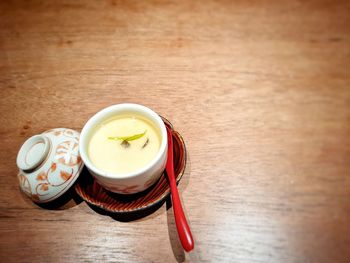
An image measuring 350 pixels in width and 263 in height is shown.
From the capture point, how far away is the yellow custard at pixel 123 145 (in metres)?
0.78

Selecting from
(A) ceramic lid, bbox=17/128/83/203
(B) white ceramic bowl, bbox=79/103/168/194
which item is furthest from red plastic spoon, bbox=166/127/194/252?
(A) ceramic lid, bbox=17/128/83/203

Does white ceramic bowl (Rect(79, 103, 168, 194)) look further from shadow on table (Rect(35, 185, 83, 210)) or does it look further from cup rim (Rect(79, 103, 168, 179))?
shadow on table (Rect(35, 185, 83, 210))

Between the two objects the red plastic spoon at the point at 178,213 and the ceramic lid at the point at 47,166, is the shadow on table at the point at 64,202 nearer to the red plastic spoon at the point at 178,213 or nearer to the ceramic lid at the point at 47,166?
the ceramic lid at the point at 47,166

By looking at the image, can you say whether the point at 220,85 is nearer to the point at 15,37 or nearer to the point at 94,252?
the point at 94,252

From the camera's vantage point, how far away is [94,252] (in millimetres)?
801

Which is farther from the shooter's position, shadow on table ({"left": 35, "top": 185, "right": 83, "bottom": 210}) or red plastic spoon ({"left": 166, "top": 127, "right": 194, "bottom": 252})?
shadow on table ({"left": 35, "top": 185, "right": 83, "bottom": 210})

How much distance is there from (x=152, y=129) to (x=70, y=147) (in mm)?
227

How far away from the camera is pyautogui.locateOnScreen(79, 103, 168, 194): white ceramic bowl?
696 mm

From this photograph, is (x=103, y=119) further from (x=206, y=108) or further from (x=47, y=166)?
(x=206, y=108)

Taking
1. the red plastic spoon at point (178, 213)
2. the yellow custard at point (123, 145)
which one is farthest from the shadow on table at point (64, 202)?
the red plastic spoon at point (178, 213)

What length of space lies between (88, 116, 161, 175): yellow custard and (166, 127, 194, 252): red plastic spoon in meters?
0.05

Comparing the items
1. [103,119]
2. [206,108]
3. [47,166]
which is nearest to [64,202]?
[47,166]

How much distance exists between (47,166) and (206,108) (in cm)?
54

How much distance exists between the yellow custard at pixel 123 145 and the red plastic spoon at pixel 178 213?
2.0 inches
